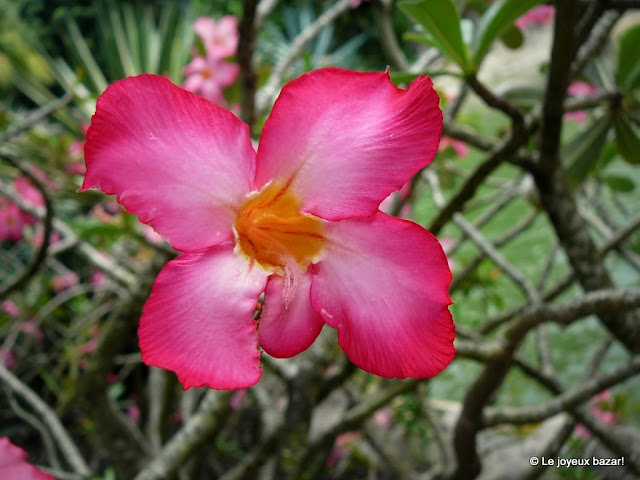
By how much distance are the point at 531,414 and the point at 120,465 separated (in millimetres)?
695

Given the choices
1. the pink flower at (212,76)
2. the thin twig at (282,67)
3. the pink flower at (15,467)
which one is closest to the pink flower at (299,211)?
the pink flower at (15,467)

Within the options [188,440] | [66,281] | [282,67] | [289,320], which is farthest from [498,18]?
[66,281]

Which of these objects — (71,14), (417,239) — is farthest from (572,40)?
(71,14)

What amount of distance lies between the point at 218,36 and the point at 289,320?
124 cm

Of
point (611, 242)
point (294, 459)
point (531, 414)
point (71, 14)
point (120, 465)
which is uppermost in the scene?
point (611, 242)

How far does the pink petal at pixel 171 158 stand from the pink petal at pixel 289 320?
4cm

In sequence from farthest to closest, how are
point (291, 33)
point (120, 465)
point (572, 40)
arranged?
point (291, 33) < point (120, 465) < point (572, 40)

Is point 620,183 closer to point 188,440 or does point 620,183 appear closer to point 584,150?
point 584,150

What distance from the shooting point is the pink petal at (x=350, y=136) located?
0.84 ft

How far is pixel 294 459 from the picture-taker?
81 centimetres

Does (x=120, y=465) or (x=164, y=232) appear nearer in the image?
(x=164, y=232)

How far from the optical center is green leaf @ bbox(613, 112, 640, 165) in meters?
0.55

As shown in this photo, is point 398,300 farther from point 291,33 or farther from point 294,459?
point 291,33

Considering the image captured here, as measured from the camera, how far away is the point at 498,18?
17.4 inches
